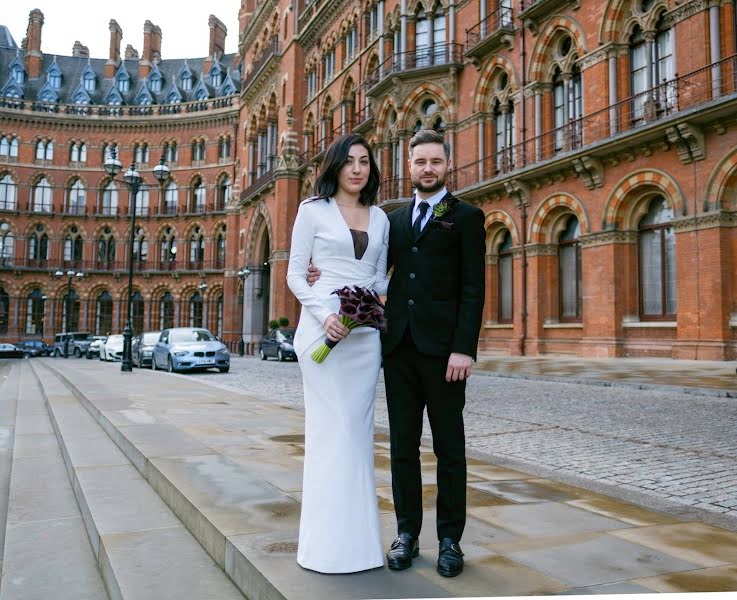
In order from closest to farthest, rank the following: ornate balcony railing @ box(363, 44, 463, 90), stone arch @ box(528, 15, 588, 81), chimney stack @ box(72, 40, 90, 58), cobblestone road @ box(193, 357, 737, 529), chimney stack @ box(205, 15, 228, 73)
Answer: cobblestone road @ box(193, 357, 737, 529), stone arch @ box(528, 15, 588, 81), ornate balcony railing @ box(363, 44, 463, 90), chimney stack @ box(205, 15, 228, 73), chimney stack @ box(72, 40, 90, 58)

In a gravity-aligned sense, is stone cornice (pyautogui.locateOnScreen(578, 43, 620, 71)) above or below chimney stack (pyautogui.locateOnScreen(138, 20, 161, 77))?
below

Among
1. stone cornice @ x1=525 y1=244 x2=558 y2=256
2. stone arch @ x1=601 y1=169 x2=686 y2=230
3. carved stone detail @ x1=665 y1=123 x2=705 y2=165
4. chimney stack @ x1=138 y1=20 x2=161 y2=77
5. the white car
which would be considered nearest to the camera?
carved stone detail @ x1=665 y1=123 x2=705 y2=165

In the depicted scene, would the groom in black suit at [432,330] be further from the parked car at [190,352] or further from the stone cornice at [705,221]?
the parked car at [190,352]

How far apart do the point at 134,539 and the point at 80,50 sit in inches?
2861

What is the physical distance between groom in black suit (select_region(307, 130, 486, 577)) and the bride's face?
238 mm

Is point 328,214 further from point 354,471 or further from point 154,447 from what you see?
point 154,447

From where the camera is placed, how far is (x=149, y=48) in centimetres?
6431

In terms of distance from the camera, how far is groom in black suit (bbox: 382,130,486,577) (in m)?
3.05

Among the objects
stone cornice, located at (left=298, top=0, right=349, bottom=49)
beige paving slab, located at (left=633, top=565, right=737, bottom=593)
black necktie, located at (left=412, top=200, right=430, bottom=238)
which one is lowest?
beige paving slab, located at (left=633, top=565, right=737, bottom=593)

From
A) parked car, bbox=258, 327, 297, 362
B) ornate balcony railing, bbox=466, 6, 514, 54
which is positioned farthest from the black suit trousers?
parked car, bbox=258, 327, 297, 362

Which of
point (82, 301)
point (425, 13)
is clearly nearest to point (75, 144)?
point (82, 301)

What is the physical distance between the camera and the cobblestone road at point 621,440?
16.3ft

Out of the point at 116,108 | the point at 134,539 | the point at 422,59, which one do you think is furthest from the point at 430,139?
the point at 116,108

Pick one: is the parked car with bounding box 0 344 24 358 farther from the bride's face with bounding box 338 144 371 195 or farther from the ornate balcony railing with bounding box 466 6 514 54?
the bride's face with bounding box 338 144 371 195
